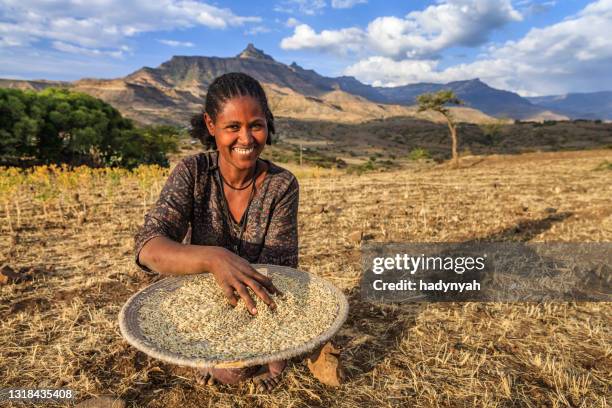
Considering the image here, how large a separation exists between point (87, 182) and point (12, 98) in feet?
36.0

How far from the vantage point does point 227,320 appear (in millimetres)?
2223

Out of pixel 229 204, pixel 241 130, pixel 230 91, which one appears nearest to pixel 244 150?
pixel 241 130

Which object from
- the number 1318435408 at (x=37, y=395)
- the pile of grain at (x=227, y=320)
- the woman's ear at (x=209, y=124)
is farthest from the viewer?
the woman's ear at (x=209, y=124)

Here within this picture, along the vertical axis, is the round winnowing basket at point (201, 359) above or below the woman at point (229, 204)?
below

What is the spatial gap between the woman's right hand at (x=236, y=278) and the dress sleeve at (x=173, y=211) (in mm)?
566

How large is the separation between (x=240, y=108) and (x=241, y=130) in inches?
5.2

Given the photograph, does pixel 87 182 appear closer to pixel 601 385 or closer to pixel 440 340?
pixel 440 340

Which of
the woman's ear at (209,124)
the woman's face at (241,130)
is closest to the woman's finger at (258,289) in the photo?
the woman's face at (241,130)

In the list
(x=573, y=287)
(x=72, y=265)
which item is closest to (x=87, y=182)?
(x=72, y=265)

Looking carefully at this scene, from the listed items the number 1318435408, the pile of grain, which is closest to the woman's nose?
the pile of grain

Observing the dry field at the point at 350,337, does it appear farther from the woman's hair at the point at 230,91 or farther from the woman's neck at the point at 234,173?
the woman's hair at the point at 230,91

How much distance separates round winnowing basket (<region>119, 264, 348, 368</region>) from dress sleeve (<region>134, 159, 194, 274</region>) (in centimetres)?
22

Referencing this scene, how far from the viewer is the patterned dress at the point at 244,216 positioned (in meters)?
2.81

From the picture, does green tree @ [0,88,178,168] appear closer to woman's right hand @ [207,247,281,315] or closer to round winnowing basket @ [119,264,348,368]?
round winnowing basket @ [119,264,348,368]
